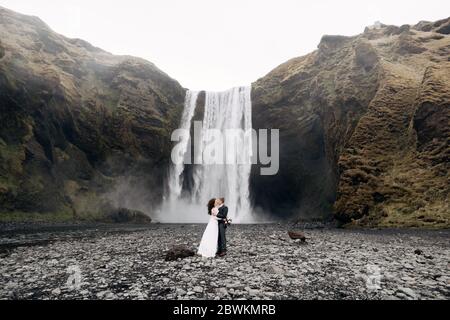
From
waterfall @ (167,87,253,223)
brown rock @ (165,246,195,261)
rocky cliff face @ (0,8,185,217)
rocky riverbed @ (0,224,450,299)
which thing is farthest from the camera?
waterfall @ (167,87,253,223)

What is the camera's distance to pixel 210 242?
13.8m

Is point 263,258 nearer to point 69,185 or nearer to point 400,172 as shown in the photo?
point 400,172

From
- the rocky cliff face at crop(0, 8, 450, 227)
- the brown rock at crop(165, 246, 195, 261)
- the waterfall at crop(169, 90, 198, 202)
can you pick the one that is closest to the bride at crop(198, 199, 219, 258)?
the brown rock at crop(165, 246, 195, 261)

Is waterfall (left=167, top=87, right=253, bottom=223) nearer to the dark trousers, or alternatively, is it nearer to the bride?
the dark trousers

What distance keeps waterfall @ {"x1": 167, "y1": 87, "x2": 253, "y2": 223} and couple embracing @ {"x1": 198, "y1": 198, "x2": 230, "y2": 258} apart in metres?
45.0

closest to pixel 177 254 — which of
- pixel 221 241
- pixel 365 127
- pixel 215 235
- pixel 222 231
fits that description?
pixel 215 235

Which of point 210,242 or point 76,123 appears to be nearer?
point 210,242

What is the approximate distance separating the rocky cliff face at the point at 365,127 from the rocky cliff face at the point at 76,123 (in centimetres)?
A: 2076

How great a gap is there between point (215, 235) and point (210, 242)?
36 centimetres

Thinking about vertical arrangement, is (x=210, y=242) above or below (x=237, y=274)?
above

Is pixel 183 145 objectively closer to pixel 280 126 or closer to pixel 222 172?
pixel 222 172

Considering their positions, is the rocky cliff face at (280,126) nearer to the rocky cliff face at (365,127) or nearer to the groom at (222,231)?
the rocky cliff face at (365,127)

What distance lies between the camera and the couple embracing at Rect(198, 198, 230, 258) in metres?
13.8
